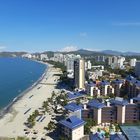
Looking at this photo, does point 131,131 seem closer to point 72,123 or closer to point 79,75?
point 72,123

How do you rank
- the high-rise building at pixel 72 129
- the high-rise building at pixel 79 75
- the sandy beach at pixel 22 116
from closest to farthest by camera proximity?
the high-rise building at pixel 72 129 → the sandy beach at pixel 22 116 → the high-rise building at pixel 79 75

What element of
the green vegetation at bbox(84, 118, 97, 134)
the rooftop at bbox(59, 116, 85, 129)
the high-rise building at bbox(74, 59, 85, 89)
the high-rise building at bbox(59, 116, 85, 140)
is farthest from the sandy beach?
the high-rise building at bbox(74, 59, 85, 89)

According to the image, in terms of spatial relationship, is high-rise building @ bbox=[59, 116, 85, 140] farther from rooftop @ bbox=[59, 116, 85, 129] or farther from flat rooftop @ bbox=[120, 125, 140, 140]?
flat rooftop @ bbox=[120, 125, 140, 140]

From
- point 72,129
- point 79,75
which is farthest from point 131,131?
point 79,75

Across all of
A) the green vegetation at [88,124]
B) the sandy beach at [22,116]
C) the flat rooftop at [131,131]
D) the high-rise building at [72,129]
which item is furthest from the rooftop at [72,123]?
Answer: the flat rooftop at [131,131]

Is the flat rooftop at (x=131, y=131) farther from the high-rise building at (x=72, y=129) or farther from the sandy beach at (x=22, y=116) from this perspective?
the sandy beach at (x=22, y=116)

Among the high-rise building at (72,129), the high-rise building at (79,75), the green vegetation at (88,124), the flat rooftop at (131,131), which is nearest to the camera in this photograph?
the high-rise building at (72,129)

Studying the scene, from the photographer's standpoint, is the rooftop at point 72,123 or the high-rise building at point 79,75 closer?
the rooftop at point 72,123

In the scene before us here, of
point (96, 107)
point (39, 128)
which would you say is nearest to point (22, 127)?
point (39, 128)
